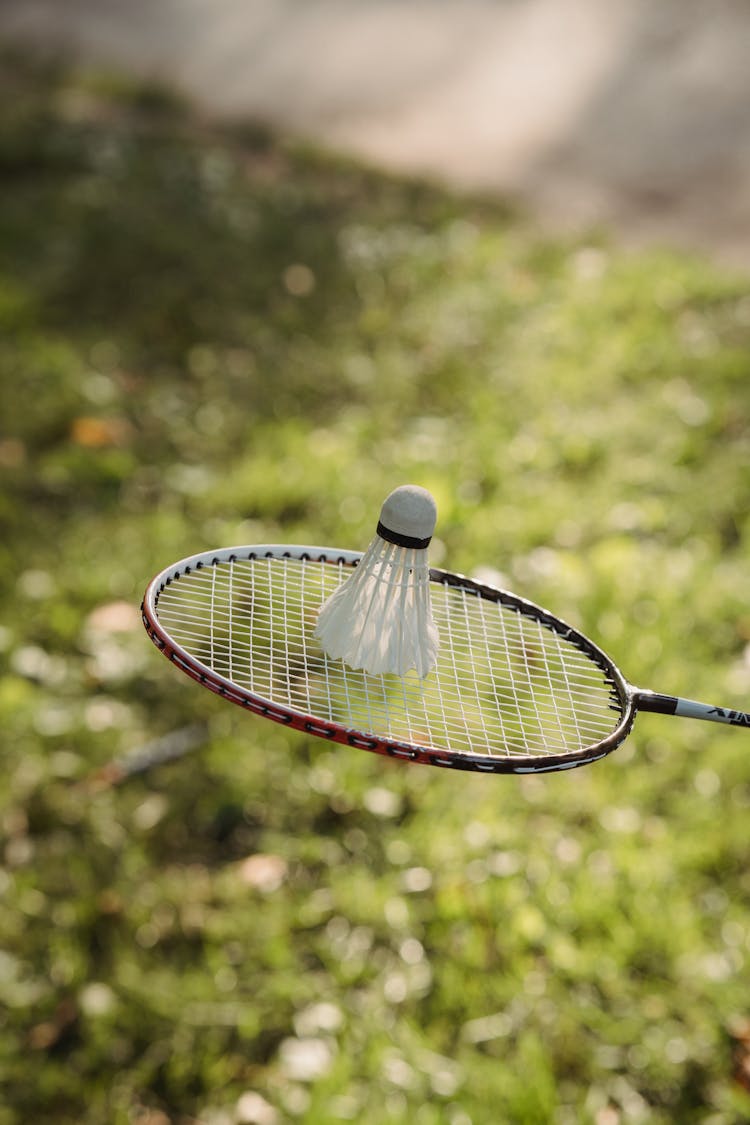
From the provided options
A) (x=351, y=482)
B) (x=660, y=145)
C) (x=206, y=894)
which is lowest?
(x=206, y=894)

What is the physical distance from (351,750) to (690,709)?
1.27m

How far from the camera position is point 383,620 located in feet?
5.12

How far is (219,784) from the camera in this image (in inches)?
98.5

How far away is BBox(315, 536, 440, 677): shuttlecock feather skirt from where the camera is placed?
1.52 metres

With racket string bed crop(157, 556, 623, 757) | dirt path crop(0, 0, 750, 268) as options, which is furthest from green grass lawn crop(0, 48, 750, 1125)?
dirt path crop(0, 0, 750, 268)

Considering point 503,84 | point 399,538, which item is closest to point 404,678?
point 399,538

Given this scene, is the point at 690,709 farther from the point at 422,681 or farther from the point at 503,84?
the point at 503,84

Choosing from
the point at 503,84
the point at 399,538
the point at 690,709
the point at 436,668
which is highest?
the point at 399,538

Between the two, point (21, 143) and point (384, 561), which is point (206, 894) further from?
point (21, 143)

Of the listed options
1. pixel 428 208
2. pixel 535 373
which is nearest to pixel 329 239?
pixel 428 208

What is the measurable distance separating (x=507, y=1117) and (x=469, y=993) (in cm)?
24

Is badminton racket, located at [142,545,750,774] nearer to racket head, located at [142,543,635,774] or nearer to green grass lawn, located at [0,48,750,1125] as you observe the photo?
racket head, located at [142,543,635,774]

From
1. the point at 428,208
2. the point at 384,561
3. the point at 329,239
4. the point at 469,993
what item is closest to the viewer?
the point at 384,561

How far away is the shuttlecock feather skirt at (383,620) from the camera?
152 cm
